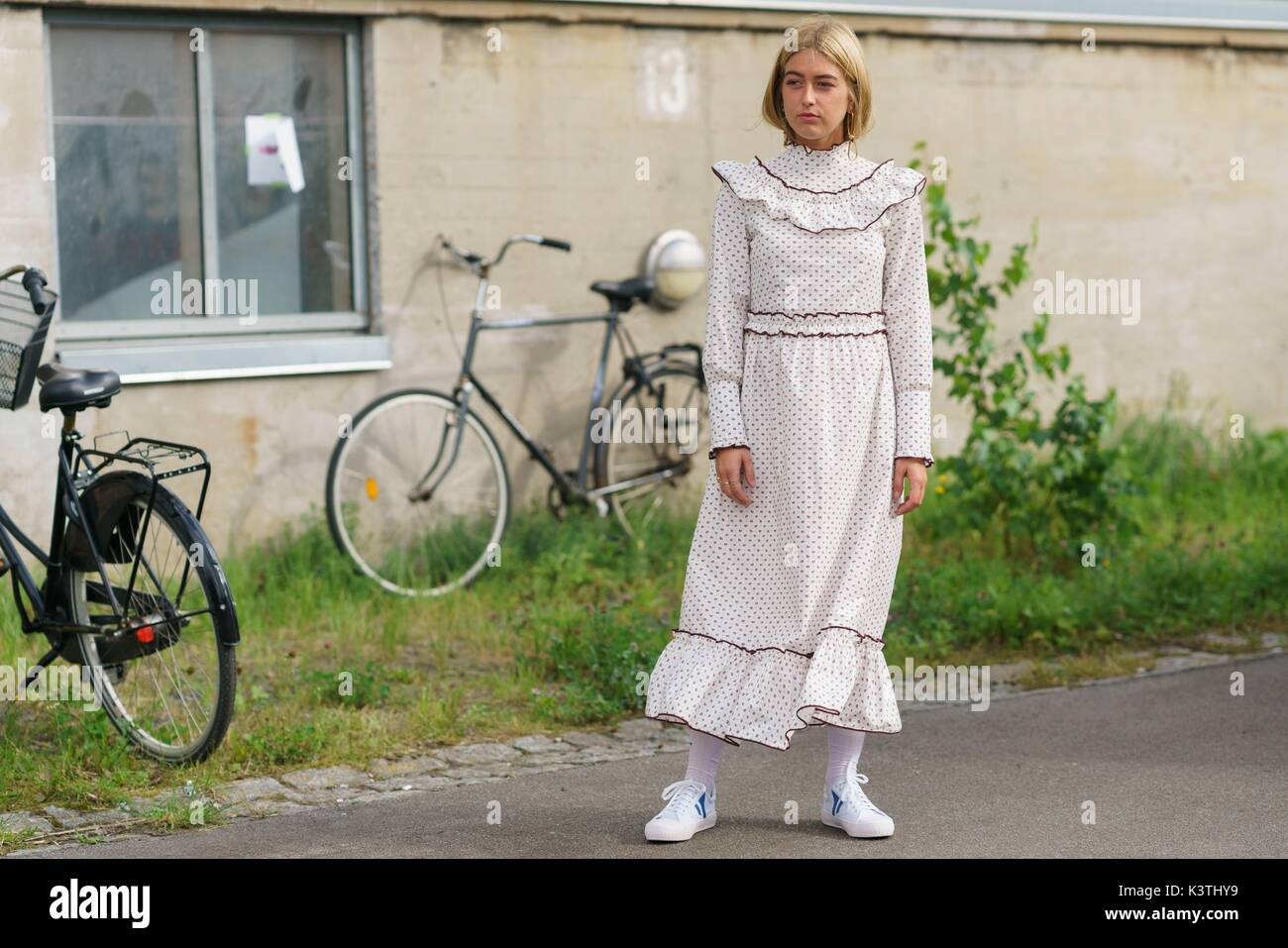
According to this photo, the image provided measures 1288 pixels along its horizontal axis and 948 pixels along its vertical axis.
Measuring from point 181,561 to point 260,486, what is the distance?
2.60 meters

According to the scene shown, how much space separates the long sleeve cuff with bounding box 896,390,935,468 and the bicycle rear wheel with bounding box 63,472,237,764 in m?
1.97

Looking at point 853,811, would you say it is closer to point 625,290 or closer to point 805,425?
point 805,425

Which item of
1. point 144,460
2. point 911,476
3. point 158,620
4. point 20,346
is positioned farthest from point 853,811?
point 20,346

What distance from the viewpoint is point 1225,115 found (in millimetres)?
10500

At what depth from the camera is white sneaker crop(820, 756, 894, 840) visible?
483cm

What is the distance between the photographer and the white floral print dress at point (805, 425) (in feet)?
15.4

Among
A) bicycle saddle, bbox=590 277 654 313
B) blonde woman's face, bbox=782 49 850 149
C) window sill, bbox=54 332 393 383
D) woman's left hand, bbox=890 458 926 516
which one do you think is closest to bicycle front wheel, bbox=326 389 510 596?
window sill, bbox=54 332 393 383

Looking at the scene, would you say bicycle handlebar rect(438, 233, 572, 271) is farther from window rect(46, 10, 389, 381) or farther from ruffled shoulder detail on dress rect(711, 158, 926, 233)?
ruffled shoulder detail on dress rect(711, 158, 926, 233)

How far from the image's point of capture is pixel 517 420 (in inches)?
334

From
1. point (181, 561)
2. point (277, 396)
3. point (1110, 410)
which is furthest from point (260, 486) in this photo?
point (1110, 410)

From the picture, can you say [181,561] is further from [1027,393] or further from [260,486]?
[1027,393]

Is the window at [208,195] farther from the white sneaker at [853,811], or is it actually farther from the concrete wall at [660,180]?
the white sneaker at [853,811]

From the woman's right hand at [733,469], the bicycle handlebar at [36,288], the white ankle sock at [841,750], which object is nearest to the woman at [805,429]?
the woman's right hand at [733,469]

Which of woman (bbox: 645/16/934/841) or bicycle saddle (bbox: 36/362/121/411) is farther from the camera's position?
bicycle saddle (bbox: 36/362/121/411)
